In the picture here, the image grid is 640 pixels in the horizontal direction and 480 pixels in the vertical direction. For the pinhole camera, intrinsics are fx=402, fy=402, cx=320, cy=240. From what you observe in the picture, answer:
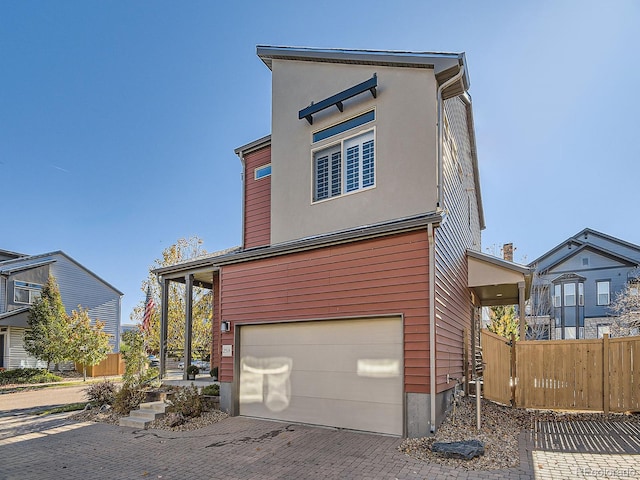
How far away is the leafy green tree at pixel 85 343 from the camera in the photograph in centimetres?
2088

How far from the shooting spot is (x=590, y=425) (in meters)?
7.80

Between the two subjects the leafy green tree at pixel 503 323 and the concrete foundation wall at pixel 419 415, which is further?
the leafy green tree at pixel 503 323

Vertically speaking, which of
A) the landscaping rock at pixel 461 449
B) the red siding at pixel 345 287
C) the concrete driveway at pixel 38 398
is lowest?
the concrete driveway at pixel 38 398

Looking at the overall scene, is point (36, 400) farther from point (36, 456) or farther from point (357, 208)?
point (357, 208)

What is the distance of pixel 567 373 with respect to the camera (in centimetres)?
870

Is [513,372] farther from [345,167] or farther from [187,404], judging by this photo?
[187,404]

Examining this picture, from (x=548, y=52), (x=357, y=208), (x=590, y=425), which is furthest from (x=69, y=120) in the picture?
(x=590, y=425)

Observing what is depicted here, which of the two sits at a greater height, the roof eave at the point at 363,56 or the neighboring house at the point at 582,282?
the roof eave at the point at 363,56

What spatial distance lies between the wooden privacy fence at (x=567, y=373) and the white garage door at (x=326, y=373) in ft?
10.8

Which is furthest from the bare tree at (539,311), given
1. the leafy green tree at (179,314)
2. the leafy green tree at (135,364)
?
the leafy green tree at (135,364)

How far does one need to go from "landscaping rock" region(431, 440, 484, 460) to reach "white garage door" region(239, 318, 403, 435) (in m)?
1.16

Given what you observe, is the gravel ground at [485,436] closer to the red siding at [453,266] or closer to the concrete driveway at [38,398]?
the red siding at [453,266]

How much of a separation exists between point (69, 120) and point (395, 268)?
619 inches

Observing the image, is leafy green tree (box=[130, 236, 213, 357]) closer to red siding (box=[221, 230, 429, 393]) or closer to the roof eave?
red siding (box=[221, 230, 429, 393])
